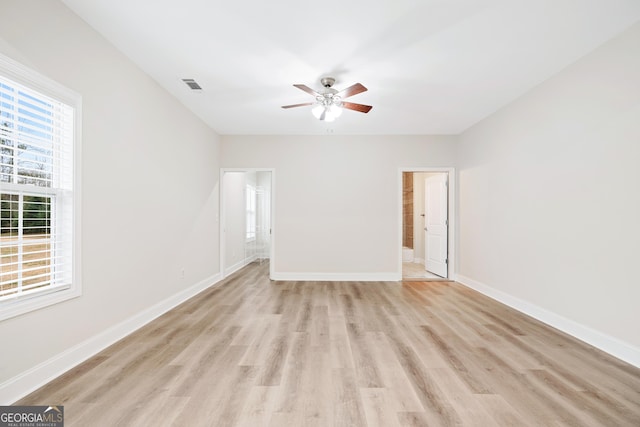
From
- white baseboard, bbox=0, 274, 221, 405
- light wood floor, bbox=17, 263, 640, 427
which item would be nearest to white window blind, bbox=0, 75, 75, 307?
white baseboard, bbox=0, 274, 221, 405

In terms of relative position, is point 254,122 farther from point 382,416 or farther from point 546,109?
point 382,416

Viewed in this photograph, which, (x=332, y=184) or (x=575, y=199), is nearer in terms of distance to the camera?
(x=575, y=199)

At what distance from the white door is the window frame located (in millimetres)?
5376

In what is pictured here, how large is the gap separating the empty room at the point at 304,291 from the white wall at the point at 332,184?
851mm

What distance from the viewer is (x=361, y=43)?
2.54 metres

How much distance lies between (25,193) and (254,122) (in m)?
3.21

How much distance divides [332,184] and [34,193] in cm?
408

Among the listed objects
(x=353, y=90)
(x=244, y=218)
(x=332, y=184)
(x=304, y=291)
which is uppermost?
(x=353, y=90)

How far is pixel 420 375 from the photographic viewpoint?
210cm

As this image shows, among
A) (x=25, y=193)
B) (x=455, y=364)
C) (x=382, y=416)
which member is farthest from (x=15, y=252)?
(x=455, y=364)

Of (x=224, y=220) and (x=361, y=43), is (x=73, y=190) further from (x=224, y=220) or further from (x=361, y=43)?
(x=224, y=220)

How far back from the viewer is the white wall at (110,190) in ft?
6.08

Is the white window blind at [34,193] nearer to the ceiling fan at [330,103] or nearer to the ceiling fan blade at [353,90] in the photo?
the ceiling fan at [330,103]

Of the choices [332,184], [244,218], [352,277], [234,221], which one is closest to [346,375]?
[352,277]
